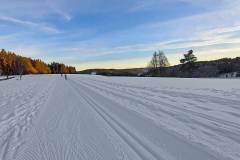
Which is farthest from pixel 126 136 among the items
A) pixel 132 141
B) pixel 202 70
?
pixel 202 70

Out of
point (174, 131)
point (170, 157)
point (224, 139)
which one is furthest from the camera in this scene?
point (174, 131)

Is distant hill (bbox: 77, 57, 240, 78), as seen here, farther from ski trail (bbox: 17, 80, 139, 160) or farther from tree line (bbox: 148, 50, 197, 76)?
ski trail (bbox: 17, 80, 139, 160)

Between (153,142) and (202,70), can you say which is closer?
(153,142)

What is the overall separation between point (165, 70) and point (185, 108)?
91.9 metres

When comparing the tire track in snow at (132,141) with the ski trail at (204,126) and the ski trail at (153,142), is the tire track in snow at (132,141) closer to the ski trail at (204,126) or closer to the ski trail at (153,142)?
the ski trail at (153,142)

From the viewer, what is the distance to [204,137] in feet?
23.6

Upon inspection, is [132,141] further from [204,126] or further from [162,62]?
[162,62]

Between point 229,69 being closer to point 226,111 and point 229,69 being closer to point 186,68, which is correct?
point 186,68

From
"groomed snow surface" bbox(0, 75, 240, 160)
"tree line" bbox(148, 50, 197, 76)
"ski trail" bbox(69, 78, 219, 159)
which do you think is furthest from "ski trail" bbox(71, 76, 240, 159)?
"tree line" bbox(148, 50, 197, 76)

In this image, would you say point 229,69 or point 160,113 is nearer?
point 160,113

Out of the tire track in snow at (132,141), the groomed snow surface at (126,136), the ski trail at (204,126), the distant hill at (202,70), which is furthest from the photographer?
the distant hill at (202,70)

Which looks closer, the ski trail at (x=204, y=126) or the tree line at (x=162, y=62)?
the ski trail at (x=204, y=126)

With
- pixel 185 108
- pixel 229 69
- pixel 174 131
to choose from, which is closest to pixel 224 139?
pixel 174 131

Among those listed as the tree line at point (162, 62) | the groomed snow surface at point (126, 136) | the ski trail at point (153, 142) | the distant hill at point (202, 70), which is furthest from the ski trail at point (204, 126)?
the tree line at point (162, 62)
